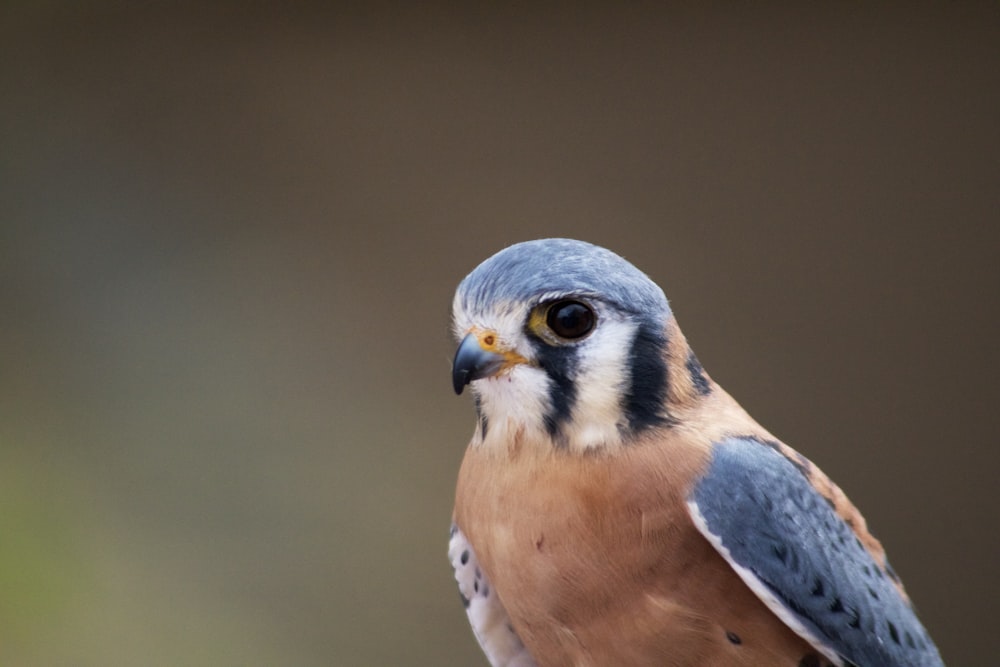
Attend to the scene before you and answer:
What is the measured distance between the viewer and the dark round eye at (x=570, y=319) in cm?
115

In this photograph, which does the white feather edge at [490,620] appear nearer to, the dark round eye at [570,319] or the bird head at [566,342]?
the bird head at [566,342]

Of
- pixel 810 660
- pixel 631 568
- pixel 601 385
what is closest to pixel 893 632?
pixel 810 660

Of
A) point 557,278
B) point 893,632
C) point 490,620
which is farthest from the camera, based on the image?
point 490,620

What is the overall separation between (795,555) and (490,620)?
417 millimetres

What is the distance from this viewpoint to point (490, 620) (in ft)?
4.47

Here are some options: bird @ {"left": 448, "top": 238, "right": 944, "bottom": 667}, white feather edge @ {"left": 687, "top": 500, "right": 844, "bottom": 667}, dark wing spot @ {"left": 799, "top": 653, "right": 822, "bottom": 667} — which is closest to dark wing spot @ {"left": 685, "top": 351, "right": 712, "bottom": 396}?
bird @ {"left": 448, "top": 238, "right": 944, "bottom": 667}

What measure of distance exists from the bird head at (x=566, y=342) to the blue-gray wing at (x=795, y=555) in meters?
0.11

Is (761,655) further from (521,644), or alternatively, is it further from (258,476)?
(258,476)

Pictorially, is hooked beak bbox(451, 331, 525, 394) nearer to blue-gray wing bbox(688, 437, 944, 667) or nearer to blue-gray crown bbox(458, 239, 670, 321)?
blue-gray crown bbox(458, 239, 670, 321)

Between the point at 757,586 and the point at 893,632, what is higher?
the point at 757,586

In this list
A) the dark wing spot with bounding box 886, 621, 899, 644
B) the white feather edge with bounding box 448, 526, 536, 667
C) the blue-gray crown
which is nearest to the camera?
the blue-gray crown

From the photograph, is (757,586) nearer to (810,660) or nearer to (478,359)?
(810,660)

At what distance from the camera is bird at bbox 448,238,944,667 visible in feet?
3.78

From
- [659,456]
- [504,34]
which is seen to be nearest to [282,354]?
[504,34]
